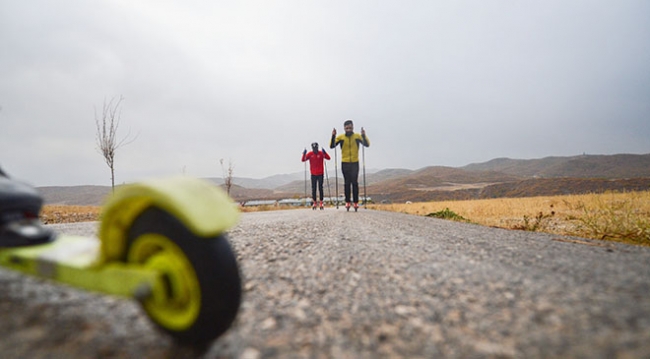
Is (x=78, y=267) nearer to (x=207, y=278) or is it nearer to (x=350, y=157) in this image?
(x=207, y=278)

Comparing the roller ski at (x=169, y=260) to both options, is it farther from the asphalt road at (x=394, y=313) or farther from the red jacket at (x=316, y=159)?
the red jacket at (x=316, y=159)

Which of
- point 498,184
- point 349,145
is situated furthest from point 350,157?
point 498,184

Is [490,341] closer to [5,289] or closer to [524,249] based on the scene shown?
[524,249]

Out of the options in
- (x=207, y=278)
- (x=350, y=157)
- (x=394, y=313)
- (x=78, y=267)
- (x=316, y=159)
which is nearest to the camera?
(x=207, y=278)

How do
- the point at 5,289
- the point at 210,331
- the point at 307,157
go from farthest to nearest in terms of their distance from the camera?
1. the point at 307,157
2. the point at 5,289
3. the point at 210,331

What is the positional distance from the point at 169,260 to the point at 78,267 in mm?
410

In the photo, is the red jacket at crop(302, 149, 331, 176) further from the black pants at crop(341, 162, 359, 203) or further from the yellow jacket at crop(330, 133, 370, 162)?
the black pants at crop(341, 162, 359, 203)

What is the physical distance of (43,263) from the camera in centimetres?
121

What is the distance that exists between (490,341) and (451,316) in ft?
0.70

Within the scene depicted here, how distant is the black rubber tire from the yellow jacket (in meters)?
8.61

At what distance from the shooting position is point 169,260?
1076mm

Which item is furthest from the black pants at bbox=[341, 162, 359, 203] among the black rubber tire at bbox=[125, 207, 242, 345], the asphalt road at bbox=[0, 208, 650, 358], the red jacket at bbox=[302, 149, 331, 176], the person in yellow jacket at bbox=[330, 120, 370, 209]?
the black rubber tire at bbox=[125, 207, 242, 345]

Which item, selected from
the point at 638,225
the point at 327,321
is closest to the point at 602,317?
the point at 327,321

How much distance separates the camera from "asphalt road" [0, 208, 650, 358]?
3.36 feet
